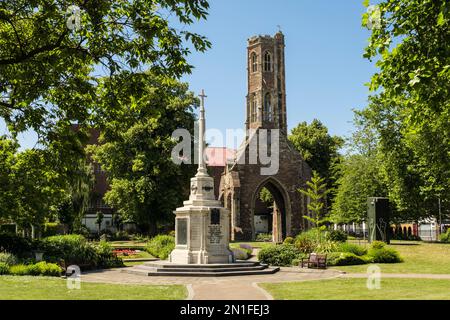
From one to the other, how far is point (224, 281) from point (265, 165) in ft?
113

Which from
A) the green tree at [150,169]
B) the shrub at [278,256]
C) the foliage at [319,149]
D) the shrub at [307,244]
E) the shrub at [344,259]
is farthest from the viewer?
the foliage at [319,149]

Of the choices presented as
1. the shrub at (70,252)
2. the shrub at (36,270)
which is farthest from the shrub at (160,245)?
the shrub at (36,270)

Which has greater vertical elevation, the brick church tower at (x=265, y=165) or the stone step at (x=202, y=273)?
the brick church tower at (x=265, y=165)

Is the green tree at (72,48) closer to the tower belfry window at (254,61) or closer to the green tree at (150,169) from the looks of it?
the green tree at (150,169)

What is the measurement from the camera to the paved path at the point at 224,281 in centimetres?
1232

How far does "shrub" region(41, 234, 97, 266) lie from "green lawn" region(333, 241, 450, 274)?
37.9 feet

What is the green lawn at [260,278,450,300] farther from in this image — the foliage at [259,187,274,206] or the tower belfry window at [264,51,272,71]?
the foliage at [259,187,274,206]

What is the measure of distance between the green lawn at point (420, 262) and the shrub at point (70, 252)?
11.5 meters

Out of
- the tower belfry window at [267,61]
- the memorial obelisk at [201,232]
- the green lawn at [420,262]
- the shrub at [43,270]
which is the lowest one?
the green lawn at [420,262]

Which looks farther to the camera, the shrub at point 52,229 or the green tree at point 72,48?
the shrub at point 52,229

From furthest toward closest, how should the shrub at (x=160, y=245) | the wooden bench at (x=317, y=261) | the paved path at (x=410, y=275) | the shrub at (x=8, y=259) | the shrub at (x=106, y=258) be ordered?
the shrub at (x=160, y=245)
the shrub at (x=106, y=258)
the wooden bench at (x=317, y=261)
the shrub at (x=8, y=259)
the paved path at (x=410, y=275)

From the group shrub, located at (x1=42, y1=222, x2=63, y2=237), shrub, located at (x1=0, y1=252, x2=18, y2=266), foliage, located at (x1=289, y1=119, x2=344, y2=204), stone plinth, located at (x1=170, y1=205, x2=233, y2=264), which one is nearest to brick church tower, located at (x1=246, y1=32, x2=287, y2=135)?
foliage, located at (x1=289, y1=119, x2=344, y2=204)

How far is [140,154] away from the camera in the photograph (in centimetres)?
4003
